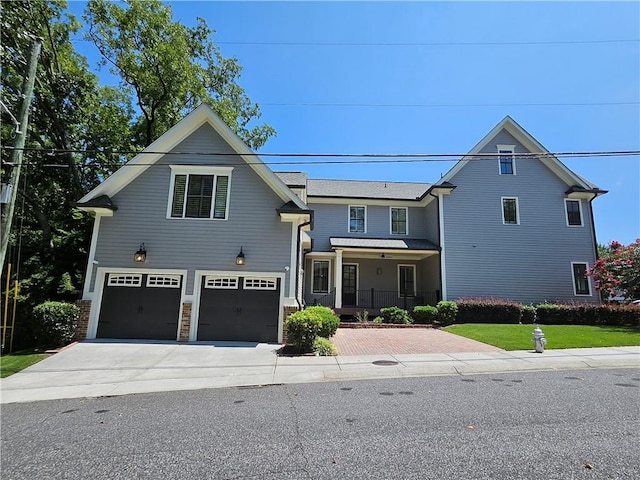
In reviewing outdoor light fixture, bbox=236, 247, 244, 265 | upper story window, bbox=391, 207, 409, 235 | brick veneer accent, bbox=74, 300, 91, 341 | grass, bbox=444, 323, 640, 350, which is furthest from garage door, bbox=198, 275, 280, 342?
upper story window, bbox=391, 207, 409, 235

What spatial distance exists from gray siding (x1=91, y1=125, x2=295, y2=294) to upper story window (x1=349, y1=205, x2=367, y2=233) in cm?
854

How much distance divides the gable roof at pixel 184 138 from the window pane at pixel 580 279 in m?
Result: 15.3

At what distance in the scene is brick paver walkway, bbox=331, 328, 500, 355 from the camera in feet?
34.2

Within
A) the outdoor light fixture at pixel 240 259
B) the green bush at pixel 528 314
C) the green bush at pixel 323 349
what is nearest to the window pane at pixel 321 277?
the outdoor light fixture at pixel 240 259

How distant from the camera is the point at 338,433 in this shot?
14.3ft

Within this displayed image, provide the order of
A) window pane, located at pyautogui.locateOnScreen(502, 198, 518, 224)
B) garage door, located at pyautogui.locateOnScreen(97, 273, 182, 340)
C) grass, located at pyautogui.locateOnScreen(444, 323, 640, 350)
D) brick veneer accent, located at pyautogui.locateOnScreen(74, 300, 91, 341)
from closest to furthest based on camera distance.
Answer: grass, located at pyautogui.locateOnScreen(444, 323, 640, 350) → brick veneer accent, located at pyautogui.locateOnScreen(74, 300, 91, 341) → garage door, located at pyautogui.locateOnScreen(97, 273, 182, 340) → window pane, located at pyautogui.locateOnScreen(502, 198, 518, 224)

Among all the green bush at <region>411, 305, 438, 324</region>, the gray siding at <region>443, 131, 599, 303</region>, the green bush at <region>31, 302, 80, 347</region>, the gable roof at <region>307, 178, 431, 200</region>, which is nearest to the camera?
the green bush at <region>31, 302, 80, 347</region>

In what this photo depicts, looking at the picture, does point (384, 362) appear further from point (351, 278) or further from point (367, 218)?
point (367, 218)

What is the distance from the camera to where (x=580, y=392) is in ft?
19.9

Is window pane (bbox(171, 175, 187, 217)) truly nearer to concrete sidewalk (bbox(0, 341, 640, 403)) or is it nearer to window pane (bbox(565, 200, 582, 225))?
concrete sidewalk (bbox(0, 341, 640, 403))

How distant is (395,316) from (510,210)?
348 inches

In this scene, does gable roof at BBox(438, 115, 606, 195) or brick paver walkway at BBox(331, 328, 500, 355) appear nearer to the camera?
brick paver walkway at BBox(331, 328, 500, 355)

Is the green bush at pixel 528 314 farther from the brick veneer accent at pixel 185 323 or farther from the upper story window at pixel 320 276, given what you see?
the brick veneer accent at pixel 185 323

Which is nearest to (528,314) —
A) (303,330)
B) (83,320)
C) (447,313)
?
(447,313)
